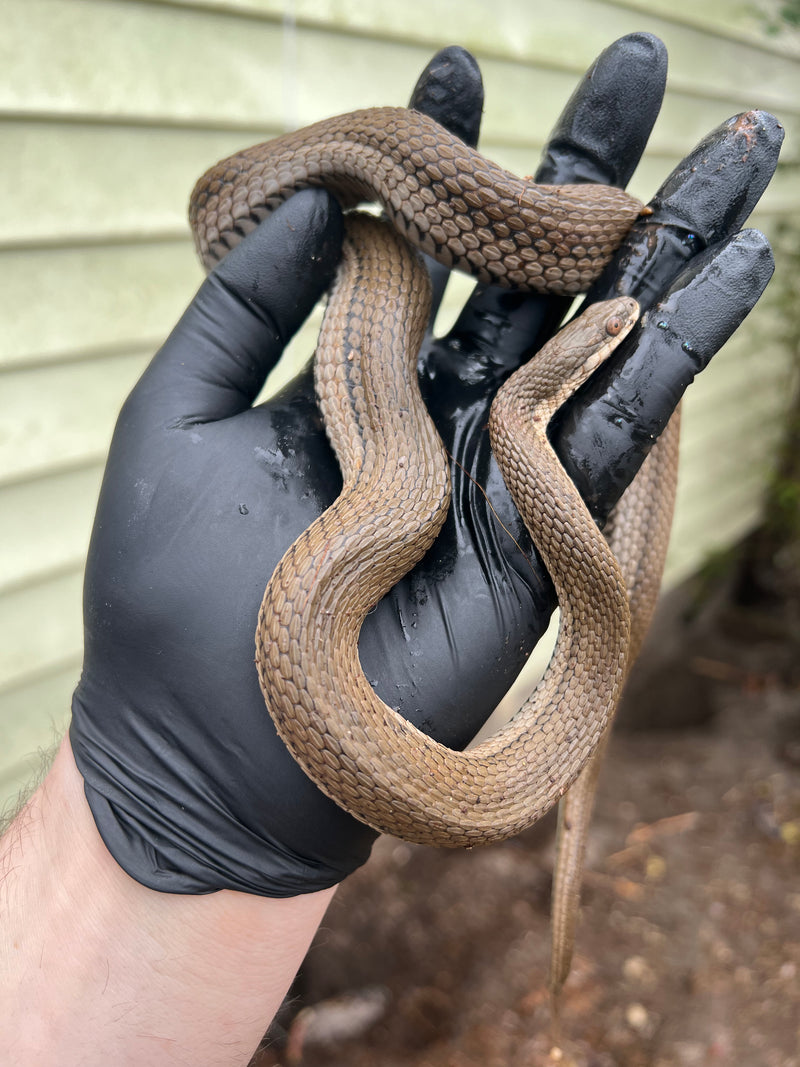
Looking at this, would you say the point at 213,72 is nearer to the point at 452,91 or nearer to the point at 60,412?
the point at 452,91

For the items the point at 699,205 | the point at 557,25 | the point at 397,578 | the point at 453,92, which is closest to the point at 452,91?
the point at 453,92

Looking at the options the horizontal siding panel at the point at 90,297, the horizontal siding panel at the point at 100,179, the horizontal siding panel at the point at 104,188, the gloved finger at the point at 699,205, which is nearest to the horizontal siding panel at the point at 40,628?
the horizontal siding panel at the point at 90,297

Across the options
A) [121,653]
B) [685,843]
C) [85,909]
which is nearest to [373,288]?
[121,653]

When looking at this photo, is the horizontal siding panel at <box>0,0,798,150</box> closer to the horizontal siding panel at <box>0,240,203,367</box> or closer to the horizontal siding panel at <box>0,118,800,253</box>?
the horizontal siding panel at <box>0,118,800,253</box>

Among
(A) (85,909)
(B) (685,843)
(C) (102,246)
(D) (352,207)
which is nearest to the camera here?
(A) (85,909)

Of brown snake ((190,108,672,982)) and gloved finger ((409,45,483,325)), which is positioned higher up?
gloved finger ((409,45,483,325))

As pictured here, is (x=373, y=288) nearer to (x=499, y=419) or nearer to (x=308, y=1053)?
(x=499, y=419)

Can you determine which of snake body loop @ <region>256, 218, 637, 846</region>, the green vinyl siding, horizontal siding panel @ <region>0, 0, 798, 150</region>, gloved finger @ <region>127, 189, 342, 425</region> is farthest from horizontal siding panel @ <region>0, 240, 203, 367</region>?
snake body loop @ <region>256, 218, 637, 846</region>
